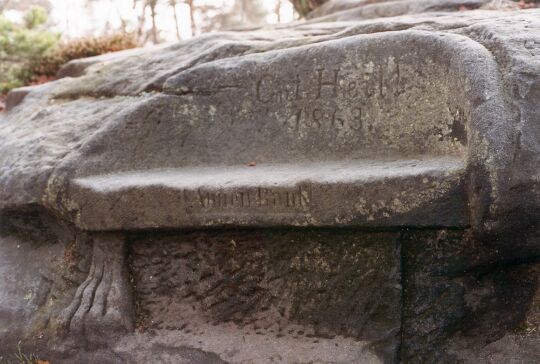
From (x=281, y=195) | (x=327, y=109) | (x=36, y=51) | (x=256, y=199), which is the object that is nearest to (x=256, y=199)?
(x=256, y=199)

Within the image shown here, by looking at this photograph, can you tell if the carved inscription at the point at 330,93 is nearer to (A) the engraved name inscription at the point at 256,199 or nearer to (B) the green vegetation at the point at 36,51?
(A) the engraved name inscription at the point at 256,199

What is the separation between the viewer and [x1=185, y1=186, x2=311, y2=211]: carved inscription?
2.78 meters

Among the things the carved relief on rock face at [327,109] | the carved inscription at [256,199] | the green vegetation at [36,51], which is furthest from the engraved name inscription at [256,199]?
the green vegetation at [36,51]

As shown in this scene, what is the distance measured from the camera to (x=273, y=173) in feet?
9.99

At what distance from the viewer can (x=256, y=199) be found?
2.87 metres

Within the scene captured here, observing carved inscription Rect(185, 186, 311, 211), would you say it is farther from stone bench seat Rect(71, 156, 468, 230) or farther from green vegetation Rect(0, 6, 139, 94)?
green vegetation Rect(0, 6, 139, 94)

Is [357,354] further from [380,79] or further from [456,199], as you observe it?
[380,79]

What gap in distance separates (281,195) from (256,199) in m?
0.13

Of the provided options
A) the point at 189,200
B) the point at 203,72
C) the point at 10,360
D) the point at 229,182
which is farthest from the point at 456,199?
the point at 10,360

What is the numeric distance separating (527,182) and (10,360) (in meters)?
2.85

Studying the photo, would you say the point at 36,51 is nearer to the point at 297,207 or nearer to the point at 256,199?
the point at 256,199

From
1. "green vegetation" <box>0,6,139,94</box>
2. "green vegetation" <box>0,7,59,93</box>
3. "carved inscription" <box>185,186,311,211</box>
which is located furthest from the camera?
"green vegetation" <box>0,7,59,93</box>

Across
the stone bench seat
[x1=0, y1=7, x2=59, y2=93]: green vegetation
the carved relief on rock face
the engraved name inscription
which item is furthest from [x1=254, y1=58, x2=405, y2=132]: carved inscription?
[x1=0, y1=7, x2=59, y2=93]: green vegetation

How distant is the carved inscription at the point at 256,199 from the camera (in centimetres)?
278
